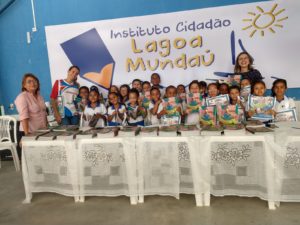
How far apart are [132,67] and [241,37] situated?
1.55 meters

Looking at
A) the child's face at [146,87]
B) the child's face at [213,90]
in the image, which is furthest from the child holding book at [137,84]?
the child's face at [213,90]

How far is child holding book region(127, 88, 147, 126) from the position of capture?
3053 millimetres

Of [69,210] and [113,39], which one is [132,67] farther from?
[69,210]

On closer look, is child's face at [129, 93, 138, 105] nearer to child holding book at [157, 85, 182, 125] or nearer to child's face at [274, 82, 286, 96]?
child holding book at [157, 85, 182, 125]

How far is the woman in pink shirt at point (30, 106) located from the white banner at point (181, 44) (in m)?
1.22

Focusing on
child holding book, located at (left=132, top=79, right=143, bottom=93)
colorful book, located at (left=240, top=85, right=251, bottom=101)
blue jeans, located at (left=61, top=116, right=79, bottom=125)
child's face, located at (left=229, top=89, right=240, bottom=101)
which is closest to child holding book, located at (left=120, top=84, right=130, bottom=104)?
child holding book, located at (left=132, top=79, right=143, bottom=93)

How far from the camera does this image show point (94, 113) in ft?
10.1

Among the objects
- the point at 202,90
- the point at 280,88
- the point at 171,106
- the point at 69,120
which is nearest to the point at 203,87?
the point at 202,90

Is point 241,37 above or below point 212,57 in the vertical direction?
above

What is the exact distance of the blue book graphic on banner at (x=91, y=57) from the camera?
12.6ft

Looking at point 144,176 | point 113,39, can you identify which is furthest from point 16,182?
point 113,39

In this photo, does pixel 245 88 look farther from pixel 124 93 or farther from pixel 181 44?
pixel 124 93

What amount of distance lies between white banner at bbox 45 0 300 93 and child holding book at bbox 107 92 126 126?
0.87m

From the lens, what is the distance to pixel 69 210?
91.0 inches
